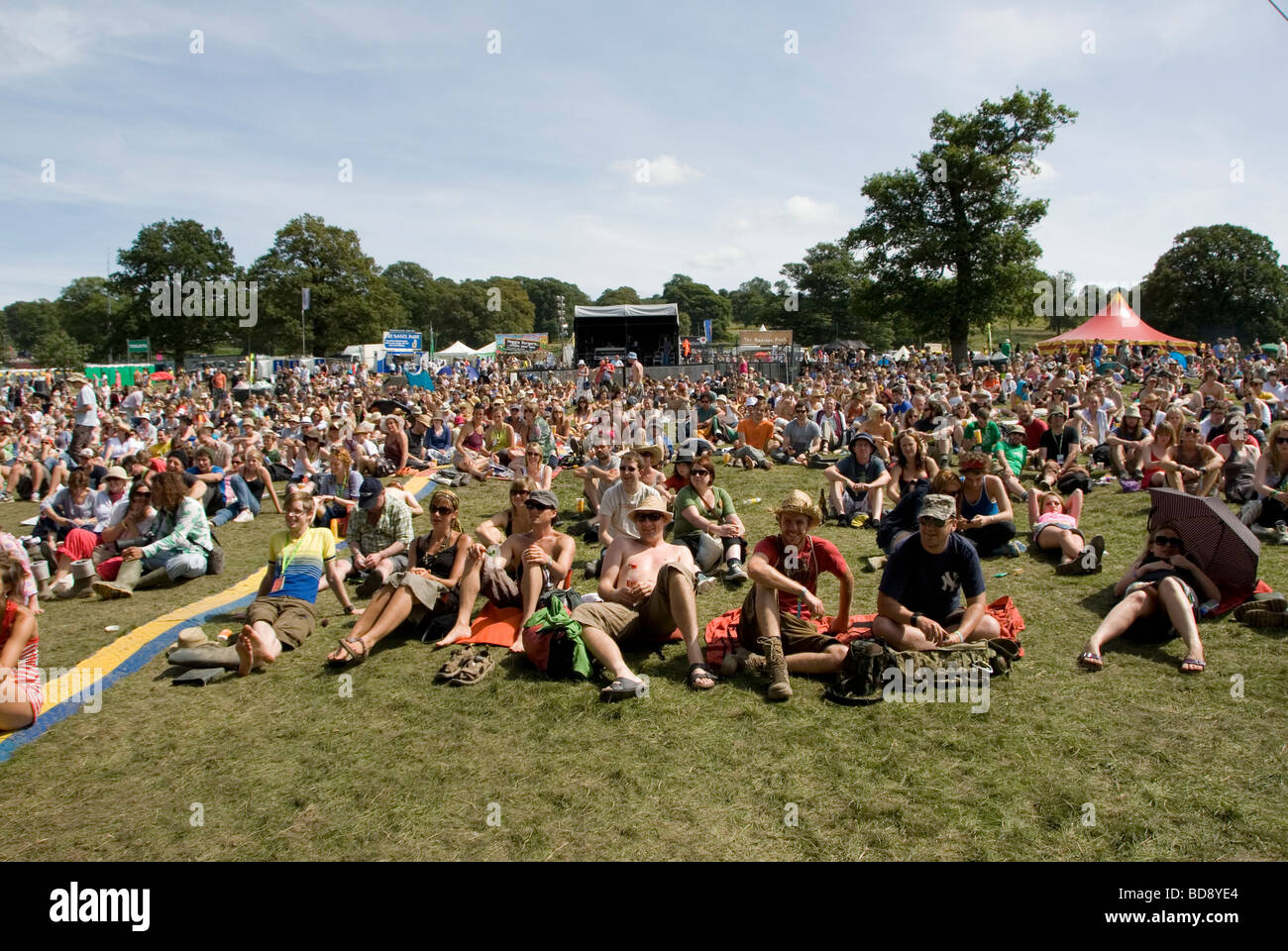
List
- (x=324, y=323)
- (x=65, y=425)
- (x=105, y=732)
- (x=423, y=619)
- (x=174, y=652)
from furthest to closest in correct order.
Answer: (x=324, y=323) < (x=65, y=425) < (x=423, y=619) < (x=174, y=652) < (x=105, y=732)

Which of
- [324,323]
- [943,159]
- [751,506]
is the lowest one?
[751,506]

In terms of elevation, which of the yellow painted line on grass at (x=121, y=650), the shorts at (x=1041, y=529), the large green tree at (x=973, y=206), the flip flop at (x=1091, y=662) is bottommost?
the yellow painted line on grass at (x=121, y=650)

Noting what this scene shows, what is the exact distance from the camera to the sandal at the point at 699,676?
4812 millimetres

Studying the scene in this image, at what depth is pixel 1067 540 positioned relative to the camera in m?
6.96

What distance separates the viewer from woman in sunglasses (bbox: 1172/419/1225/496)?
8266 mm

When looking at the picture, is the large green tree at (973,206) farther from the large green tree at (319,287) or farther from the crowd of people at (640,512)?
the large green tree at (319,287)

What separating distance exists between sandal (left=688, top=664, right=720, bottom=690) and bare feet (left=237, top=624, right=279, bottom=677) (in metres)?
3.02

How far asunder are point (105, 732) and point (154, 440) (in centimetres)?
1371

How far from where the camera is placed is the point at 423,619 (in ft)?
19.9

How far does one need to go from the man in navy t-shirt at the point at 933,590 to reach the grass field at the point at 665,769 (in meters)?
0.43

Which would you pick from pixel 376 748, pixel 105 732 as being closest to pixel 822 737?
pixel 376 748

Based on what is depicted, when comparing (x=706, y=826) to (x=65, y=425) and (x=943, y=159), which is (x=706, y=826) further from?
(x=943, y=159)

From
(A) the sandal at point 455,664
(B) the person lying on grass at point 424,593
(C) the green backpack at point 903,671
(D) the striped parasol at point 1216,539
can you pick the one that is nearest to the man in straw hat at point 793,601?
(C) the green backpack at point 903,671

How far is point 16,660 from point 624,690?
375 cm
